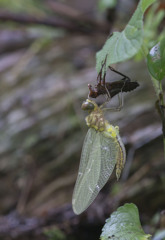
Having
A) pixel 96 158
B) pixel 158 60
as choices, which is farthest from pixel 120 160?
pixel 158 60

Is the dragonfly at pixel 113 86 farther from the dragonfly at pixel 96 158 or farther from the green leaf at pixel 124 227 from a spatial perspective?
the green leaf at pixel 124 227

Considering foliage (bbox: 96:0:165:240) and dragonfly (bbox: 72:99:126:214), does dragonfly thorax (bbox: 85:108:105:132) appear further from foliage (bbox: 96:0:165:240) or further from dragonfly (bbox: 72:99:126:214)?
foliage (bbox: 96:0:165:240)

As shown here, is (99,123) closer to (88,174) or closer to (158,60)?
(88,174)

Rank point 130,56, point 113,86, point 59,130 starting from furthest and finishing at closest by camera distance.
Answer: point 59,130
point 113,86
point 130,56

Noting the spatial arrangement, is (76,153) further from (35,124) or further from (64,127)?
(35,124)

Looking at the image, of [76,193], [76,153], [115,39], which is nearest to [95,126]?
[76,193]

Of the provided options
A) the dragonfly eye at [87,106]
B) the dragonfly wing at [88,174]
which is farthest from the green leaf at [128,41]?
the dragonfly wing at [88,174]
